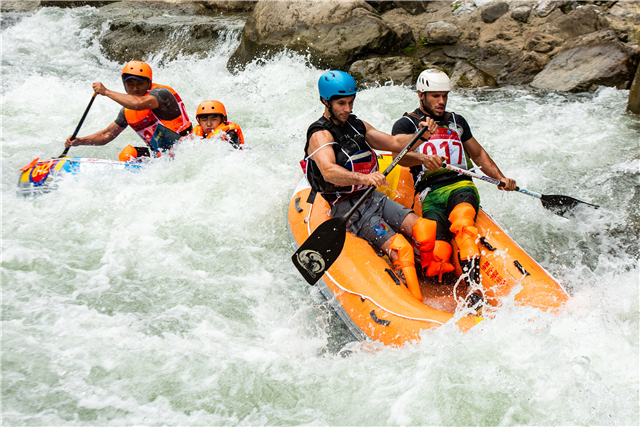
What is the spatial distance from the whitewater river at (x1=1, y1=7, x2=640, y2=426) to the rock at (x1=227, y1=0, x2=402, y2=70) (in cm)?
138

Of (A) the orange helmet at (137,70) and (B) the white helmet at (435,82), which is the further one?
(A) the orange helmet at (137,70)

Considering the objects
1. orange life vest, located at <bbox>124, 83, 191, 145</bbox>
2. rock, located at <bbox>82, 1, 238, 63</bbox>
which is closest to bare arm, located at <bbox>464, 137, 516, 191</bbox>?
orange life vest, located at <bbox>124, 83, 191, 145</bbox>

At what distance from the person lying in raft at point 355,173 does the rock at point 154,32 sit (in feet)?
26.3

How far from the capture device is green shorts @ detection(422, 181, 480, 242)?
3.46m

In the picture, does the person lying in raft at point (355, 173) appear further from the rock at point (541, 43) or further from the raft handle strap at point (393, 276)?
the rock at point (541, 43)

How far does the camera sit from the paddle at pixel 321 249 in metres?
3.18

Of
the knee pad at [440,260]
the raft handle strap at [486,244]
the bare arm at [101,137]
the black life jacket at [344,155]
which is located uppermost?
the black life jacket at [344,155]

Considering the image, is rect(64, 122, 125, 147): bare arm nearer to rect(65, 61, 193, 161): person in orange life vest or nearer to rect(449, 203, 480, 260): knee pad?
rect(65, 61, 193, 161): person in orange life vest

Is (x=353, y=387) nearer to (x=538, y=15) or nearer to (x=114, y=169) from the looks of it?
(x=114, y=169)

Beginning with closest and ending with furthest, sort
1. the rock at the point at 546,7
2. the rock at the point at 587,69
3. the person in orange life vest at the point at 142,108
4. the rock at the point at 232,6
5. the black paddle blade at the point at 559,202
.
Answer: the black paddle blade at the point at 559,202
the person in orange life vest at the point at 142,108
the rock at the point at 587,69
the rock at the point at 546,7
the rock at the point at 232,6

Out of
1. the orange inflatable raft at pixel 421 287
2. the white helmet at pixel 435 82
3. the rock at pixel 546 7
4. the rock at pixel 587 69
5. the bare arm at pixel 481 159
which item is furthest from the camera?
the rock at pixel 546 7

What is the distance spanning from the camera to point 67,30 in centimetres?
1173

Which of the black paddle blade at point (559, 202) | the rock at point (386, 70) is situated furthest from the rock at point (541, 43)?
the black paddle blade at point (559, 202)

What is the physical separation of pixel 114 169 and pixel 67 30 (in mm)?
8580
